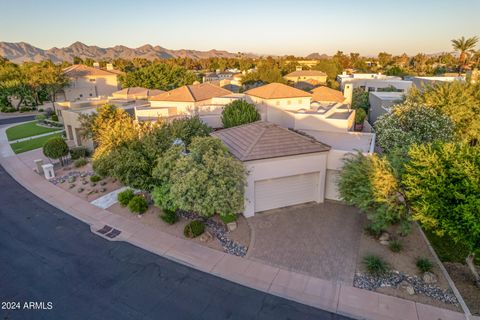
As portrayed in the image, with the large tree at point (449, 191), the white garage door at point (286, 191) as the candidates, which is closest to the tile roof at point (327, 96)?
the white garage door at point (286, 191)

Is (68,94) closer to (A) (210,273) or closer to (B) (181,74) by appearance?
(B) (181,74)

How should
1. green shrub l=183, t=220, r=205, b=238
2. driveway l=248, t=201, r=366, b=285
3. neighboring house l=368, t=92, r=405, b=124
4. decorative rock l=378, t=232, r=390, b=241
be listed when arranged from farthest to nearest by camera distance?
neighboring house l=368, t=92, r=405, b=124 < green shrub l=183, t=220, r=205, b=238 < decorative rock l=378, t=232, r=390, b=241 < driveway l=248, t=201, r=366, b=285

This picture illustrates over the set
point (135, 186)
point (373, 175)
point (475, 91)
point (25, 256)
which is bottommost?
point (25, 256)

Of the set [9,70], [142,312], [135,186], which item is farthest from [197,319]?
[9,70]

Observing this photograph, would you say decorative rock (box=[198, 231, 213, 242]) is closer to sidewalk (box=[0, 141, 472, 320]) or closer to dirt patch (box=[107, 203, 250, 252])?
dirt patch (box=[107, 203, 250, 252])

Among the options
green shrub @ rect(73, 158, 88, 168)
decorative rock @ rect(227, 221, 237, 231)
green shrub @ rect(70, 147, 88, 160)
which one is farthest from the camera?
green shrub @ rect(70, 147, 88, 160)

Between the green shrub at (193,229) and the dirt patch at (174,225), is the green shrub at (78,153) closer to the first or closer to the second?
the dirt patch at (174,225)

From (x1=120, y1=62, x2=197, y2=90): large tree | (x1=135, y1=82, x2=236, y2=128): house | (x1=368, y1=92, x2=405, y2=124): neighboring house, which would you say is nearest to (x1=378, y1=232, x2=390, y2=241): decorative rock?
(x1=135, y1=82, x2=236, y2=128): house
